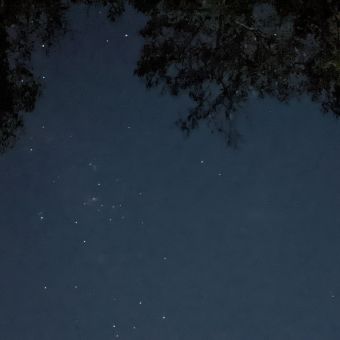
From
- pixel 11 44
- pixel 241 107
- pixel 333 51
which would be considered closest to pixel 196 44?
pixel 241 107

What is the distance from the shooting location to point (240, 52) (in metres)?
7.38

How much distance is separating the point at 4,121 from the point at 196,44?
1.96 meters

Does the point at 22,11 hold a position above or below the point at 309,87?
above

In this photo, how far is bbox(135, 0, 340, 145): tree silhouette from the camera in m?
7.25

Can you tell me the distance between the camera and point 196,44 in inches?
293

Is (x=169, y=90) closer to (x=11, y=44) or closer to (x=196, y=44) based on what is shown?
(x=196, y=44)

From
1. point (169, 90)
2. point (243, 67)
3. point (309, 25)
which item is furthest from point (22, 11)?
point (309, 25)

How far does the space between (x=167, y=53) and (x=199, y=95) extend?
1.74 ft

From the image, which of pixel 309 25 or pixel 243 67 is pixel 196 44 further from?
pixel 309 25

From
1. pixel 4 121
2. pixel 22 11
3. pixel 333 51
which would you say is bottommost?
pixel 4 121

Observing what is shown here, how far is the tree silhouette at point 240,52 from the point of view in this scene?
7.25 metres

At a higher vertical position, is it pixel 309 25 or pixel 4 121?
pixel 309 25

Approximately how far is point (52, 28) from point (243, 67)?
1.88 meters

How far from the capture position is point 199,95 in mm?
7281
